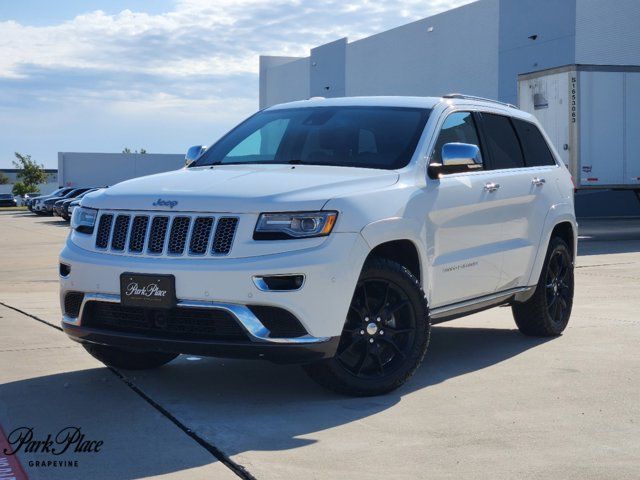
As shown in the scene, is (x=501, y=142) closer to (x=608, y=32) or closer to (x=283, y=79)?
(x=608, y=32)

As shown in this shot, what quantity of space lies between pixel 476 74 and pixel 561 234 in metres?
34.9

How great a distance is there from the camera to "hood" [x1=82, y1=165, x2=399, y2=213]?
18.5ft

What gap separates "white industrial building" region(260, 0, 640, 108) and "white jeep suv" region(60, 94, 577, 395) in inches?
941

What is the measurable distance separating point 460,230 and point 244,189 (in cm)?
176

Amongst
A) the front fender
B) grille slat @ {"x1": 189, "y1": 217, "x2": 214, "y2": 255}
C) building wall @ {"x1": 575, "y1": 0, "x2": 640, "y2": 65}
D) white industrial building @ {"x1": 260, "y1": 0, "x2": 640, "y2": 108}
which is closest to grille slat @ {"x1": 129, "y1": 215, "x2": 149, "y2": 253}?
grille slat @ {"x1": 189, "y1": 217, "x2": 214, "y2": 255}

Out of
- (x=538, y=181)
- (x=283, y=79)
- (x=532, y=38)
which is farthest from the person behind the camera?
(x=283, y=79)

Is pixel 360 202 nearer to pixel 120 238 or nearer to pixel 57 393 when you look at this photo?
pixel 120 238

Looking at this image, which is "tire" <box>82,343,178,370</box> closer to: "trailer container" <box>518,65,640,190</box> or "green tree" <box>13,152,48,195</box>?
"trailer container" <box>518,65,640,190</box>

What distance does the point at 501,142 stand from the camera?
26.1ft

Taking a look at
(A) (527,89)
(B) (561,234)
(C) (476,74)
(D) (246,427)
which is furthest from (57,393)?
(C) (476,74)

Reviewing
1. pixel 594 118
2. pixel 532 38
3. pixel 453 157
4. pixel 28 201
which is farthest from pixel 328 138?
pixel 28 201

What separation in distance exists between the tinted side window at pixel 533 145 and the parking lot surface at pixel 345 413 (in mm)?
1467

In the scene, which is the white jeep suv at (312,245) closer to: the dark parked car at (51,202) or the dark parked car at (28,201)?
the dark parked car at (51,202)

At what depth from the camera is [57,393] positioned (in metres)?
6.18
